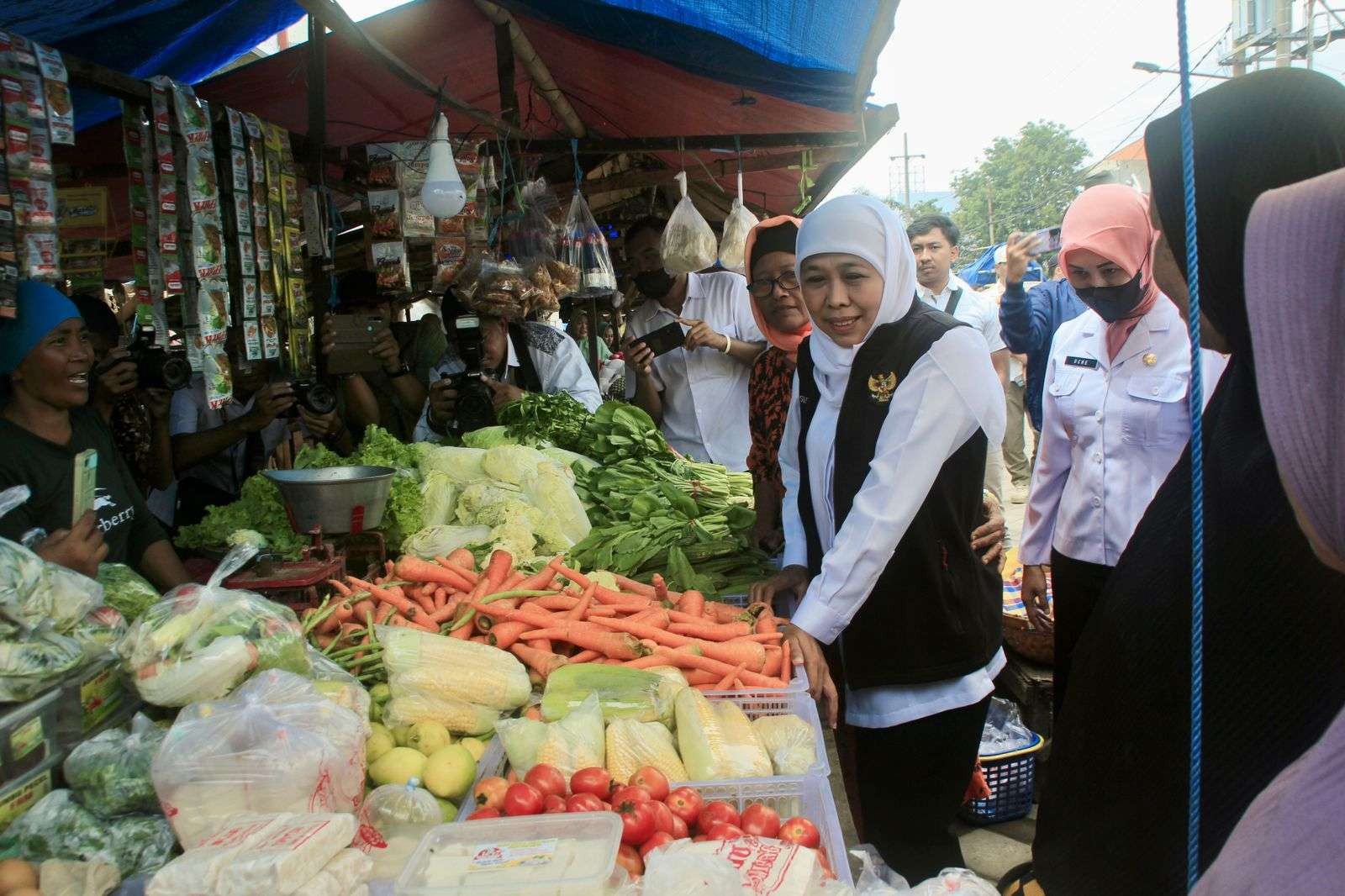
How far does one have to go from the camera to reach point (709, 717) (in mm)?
1975

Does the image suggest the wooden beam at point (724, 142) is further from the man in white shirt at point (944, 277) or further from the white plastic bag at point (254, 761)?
the white plastic bag at point (254, 761)

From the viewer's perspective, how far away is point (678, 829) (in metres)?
1.62

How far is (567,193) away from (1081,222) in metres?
5.01

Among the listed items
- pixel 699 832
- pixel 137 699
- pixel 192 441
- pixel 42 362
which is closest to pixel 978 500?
pixel 699 832

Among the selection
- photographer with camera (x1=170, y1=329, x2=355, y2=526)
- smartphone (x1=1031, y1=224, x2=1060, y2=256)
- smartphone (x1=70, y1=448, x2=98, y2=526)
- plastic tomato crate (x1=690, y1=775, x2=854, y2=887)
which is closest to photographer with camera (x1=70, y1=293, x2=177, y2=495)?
photographer with camera (x1=170, y1=329, x2=355, y2=526)

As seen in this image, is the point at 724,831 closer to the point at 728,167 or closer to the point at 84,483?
the point at 84,483

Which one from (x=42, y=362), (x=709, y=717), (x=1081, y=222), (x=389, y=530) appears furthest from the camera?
(x=389, y=530)

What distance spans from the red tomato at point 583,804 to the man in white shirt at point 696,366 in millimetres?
3167

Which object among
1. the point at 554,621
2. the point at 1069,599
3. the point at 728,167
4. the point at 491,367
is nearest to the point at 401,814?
the point at 554,621

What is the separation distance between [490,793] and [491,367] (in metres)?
3.27

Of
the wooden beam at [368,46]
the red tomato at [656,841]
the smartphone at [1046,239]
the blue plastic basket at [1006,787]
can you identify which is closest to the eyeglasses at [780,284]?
the wooden beam at [368,46]

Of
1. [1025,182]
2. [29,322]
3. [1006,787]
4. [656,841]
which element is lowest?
[1006,787]

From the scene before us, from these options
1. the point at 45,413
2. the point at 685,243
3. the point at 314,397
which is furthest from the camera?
the point at 685,243

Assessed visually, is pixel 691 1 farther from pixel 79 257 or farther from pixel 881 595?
pixel 79 257
